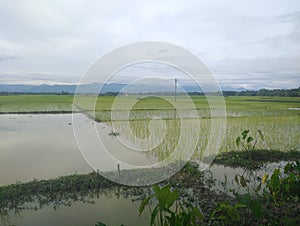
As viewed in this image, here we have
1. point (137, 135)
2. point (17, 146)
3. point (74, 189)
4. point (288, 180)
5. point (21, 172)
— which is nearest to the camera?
point (288, 180)

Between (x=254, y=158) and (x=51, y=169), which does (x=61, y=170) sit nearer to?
(x=51, y=169)

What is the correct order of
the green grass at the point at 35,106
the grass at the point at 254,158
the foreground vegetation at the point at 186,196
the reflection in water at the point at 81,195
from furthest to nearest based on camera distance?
the green grass at the point at 35,106 → the grass at the point at 254,158 → the reflection in water at the point at 81,195 → the foreground vegetation at the point at 186,196

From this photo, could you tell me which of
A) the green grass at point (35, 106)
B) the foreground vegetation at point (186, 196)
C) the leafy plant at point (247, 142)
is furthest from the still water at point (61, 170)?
the green grass at point (35, 106)

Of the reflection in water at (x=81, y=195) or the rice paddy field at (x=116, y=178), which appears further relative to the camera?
the reflection in water at (x=81, y=195)

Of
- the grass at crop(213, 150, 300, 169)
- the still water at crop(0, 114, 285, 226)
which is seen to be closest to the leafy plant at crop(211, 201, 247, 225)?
the still water at crop(0, 114, 285, 226)

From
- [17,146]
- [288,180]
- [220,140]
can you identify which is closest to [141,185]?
[288,180]

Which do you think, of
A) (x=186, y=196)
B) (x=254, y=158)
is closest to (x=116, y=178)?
(x=186, y=196)

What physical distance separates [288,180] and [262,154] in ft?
7.80

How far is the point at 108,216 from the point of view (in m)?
3.22

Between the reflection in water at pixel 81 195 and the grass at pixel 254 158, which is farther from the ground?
the grass at pixel 254 158

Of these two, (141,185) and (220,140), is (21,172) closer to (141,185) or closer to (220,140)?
(141,185)

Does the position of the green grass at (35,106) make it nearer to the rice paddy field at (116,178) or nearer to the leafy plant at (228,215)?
the rice paddy field at (116,178)

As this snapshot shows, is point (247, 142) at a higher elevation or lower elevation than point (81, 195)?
higher

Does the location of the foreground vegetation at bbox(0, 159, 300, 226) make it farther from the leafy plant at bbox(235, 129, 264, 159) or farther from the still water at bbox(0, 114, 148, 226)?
the leafy plant at bbox(235, 129, 264, 159)
